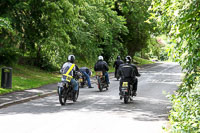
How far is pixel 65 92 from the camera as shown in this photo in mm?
13266

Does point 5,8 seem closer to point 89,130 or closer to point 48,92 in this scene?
point 48,92

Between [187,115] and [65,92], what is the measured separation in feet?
23.9

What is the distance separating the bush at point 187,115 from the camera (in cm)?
576

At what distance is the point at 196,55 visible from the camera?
7762 mm

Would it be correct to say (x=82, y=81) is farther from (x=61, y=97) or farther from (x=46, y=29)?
(x=61, y=97)

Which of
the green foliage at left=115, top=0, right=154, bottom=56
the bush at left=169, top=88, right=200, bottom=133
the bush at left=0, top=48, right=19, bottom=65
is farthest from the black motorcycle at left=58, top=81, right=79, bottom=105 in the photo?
the green foliage at left=115, top=0, right=154, bottom=56

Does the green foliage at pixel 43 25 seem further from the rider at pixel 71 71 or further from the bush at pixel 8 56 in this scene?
the rider at pixel 71 71

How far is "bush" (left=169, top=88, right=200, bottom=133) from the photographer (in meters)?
5.76

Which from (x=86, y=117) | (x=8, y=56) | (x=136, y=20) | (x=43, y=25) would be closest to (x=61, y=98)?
(x=86, y=117)

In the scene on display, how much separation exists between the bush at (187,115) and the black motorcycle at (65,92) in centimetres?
526

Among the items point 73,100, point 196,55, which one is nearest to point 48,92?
point 73,100

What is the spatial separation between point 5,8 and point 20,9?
1234 millimetres

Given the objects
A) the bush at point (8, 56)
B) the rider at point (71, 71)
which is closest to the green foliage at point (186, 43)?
the rider at point (71, 71)

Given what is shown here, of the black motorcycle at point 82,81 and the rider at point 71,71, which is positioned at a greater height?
the rider at point 71,71
